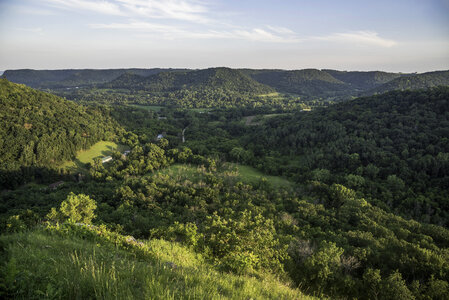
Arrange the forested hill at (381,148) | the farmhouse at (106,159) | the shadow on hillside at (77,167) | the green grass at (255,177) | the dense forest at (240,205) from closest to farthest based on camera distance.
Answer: the dense forest at (240,205) < the forested hill at (381,148) < the green grass at (255,177) < the shadow on hillside at (77,167) < the farmhouse at (106,159)

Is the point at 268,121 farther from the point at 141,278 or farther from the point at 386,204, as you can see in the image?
the point at 141,278

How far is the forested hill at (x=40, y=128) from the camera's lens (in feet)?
230

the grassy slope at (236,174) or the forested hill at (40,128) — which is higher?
the forested hill at (40,128)

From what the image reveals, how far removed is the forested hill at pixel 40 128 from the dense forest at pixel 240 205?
0.51m

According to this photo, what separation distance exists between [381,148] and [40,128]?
11853cm

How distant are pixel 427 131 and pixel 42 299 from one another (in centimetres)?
8859

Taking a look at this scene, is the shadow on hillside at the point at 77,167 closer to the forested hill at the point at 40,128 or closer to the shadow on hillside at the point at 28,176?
the forested hill at the point at 40,128

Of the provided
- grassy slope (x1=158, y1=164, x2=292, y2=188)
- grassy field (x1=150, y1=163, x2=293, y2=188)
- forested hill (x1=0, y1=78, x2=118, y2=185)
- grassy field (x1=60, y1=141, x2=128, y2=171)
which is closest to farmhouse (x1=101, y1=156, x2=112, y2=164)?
grassy field (x1=60, y1=141, x2=128, y2=171)

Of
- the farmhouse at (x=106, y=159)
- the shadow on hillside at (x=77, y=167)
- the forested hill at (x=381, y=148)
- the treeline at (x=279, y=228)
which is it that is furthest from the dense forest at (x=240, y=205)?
the farmhouse at (x=106, y=159)

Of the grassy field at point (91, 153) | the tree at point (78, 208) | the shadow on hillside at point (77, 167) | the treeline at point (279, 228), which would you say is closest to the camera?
the treeline at point (279, 228)

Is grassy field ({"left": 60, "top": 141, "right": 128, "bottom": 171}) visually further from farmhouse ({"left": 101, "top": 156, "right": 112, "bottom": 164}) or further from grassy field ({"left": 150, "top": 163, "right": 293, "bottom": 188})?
grassy field ({"left": 150, "top": 163, "right": 293, "bottom": 188})

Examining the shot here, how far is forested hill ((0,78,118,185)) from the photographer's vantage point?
6998cm

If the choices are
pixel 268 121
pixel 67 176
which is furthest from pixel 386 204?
pixel 67 176

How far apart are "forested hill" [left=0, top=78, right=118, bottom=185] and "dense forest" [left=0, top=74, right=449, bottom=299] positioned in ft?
1.69
